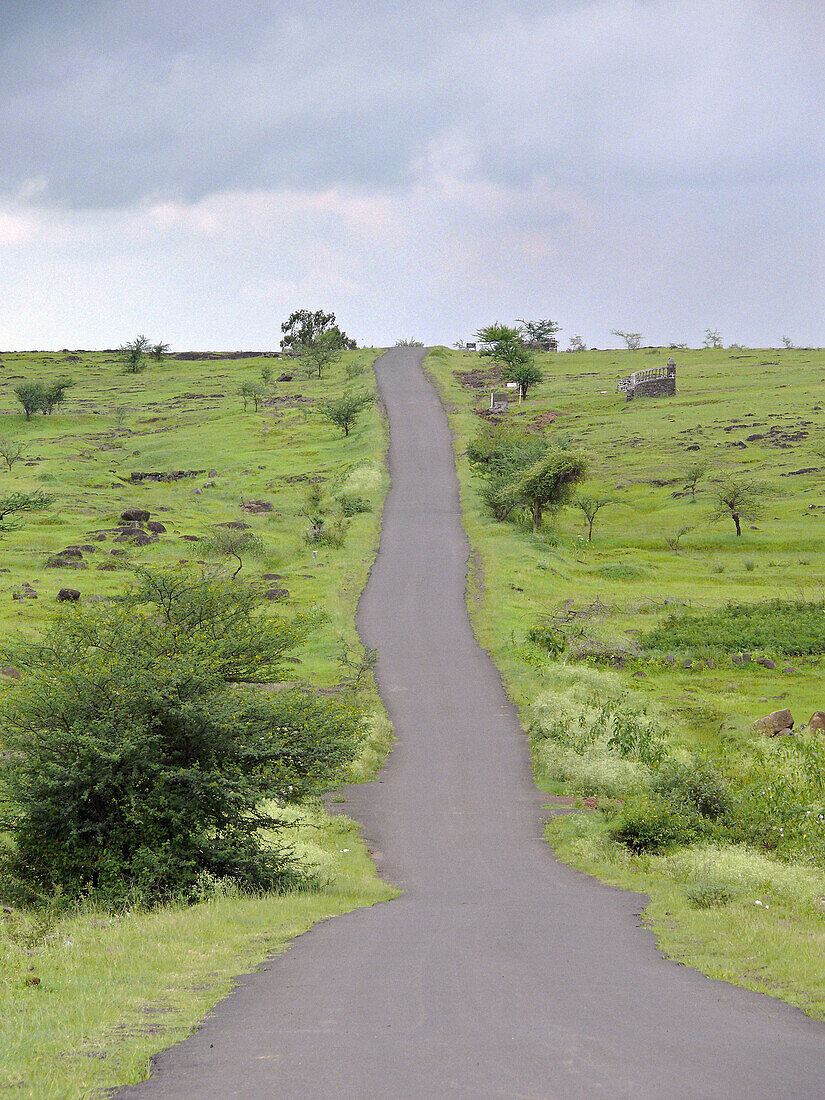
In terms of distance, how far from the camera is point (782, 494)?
6750 cm

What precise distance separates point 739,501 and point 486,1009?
179 ft

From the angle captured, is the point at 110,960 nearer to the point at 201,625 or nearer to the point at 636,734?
the point at 201,625

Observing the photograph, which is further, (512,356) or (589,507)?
(512,356)

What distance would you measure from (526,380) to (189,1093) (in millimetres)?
100667

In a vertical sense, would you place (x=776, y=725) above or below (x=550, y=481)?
below

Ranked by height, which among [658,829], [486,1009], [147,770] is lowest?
[658,829]

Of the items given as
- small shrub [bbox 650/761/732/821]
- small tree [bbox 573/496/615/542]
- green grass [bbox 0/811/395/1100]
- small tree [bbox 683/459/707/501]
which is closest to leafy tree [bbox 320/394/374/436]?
small tree [bbox 573/496/615/542]

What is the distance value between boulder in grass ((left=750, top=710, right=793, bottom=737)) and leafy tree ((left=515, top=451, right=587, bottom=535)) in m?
31.3

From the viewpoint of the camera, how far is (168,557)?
165ft

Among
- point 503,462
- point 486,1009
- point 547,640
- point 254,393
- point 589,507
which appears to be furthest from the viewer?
point 254,393

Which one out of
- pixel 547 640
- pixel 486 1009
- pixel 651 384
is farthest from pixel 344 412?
pixel 486 1009

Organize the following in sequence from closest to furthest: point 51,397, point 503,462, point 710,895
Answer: point 710,895 < point 503,462 < point 51,397

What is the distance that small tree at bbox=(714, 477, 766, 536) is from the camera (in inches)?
2338

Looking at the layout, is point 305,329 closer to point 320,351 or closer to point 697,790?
point 320,351
